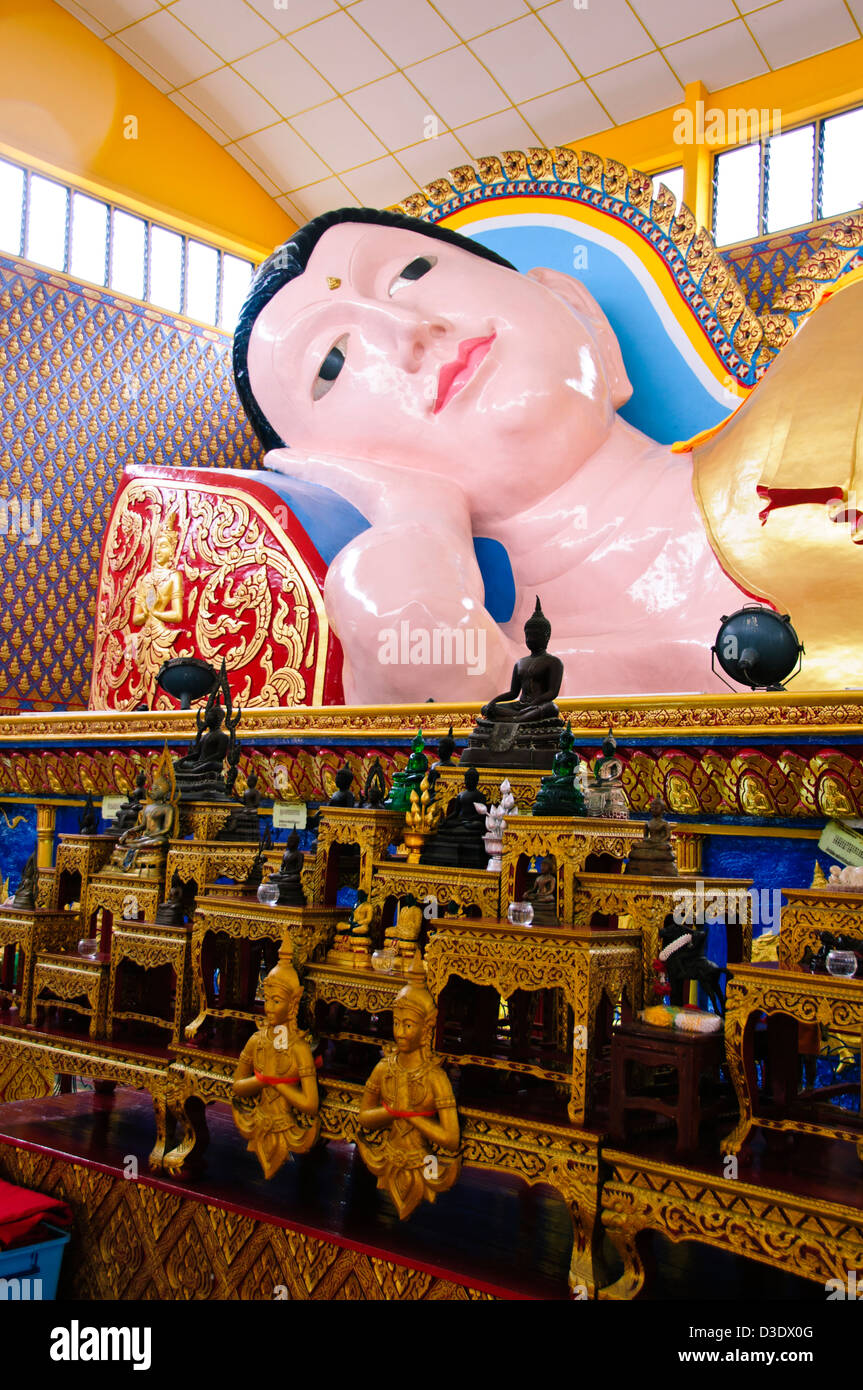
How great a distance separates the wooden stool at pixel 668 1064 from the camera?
194 cm

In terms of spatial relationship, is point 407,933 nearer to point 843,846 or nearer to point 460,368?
point 843,846

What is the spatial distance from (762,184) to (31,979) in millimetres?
5720

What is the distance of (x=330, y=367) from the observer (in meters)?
5.73

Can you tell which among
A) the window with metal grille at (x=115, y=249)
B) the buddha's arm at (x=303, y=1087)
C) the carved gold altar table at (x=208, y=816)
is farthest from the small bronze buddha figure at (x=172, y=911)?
the window with metal grille at (x=115, y=249)

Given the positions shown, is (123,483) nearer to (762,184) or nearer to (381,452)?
(381,452)

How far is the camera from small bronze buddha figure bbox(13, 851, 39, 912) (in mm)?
3327

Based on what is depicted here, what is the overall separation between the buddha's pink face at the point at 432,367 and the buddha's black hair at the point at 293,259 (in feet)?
0.20

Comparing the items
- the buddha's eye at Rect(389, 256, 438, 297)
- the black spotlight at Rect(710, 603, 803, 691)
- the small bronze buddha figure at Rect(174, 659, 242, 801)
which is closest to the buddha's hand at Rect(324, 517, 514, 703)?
the small bronze buddha figure at Rect(174, 659, 242, 801)

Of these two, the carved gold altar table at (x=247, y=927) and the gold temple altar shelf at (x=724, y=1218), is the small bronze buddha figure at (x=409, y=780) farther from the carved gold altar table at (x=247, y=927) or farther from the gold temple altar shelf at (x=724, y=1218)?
the gold temple altar shelf at (x=724, y=1218)

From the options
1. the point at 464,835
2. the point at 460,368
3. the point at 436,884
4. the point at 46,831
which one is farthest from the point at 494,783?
the point at 460,368

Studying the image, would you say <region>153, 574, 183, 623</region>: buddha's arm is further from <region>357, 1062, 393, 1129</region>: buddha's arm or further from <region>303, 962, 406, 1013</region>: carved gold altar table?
<region>357, 1062, 393, 1129</region>: buddha's arm

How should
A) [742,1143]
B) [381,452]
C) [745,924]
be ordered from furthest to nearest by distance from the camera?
[381,452] → [745,924] → [742,1143]

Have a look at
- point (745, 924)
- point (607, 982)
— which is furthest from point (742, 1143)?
point (745, 924)

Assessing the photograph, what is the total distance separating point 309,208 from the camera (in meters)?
8.57
